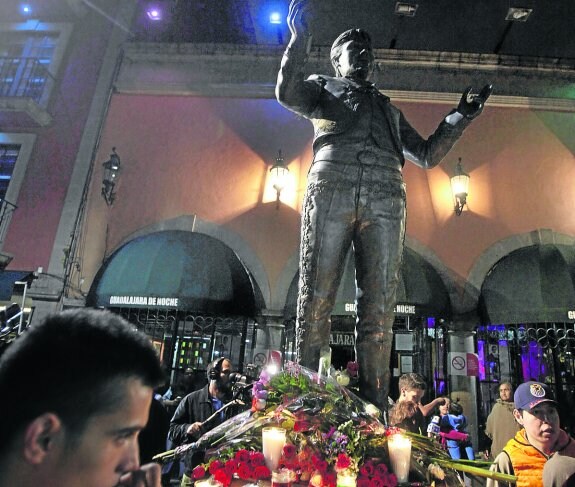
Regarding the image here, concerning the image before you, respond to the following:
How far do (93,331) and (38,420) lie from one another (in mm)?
200

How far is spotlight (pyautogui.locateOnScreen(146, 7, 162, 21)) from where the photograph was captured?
12031 millimetres

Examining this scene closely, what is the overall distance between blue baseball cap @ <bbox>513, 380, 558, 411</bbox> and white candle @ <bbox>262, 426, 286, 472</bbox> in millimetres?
1812

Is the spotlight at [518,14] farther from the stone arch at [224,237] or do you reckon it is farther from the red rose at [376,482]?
the red rose at [376,482]

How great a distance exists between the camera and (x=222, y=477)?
73.0 inches

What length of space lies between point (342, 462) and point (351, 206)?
5.34ft

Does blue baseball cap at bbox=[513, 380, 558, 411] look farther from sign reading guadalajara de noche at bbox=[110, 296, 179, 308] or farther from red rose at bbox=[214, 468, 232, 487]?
sign reading guadalajara de noche at bbox=[110, 296, 179, 308]

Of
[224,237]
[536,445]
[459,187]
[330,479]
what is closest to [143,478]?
[330,479]

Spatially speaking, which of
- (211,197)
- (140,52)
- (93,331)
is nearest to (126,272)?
(211,197)

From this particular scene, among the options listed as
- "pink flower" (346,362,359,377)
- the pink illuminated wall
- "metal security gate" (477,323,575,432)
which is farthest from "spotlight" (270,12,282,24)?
"pink flower" (346,362,359,377)

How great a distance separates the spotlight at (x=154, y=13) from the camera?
12031mm

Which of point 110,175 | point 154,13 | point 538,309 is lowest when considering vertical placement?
point 538,309

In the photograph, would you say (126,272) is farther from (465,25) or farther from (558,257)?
(465,25)

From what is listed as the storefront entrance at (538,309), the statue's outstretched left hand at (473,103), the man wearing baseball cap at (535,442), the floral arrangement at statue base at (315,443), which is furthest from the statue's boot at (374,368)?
the storefront entrance at (538,309)

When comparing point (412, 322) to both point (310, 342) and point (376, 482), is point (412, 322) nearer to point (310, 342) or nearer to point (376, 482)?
point (310, 342)
